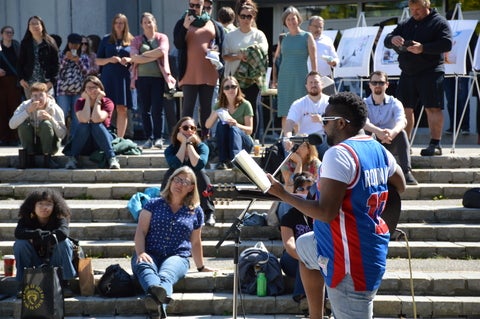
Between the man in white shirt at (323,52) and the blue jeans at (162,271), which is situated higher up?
the man in white shirt at (323,52)

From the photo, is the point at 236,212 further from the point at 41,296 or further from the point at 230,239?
the point at 41,296

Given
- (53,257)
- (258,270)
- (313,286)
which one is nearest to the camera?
(313,286)

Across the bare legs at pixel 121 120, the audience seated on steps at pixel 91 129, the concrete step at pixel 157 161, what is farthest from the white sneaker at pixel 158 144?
the audience seated on steps at pixel 91 129

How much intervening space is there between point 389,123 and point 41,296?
469 cm

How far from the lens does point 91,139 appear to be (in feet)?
40.0

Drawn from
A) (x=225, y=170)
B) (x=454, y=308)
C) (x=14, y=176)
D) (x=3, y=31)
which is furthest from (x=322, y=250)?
(x=3, y=31)

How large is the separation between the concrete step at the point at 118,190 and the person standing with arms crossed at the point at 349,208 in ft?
18.2

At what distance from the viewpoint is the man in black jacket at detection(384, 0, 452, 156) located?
12.0m

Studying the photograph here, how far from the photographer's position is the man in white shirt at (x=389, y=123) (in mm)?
11375

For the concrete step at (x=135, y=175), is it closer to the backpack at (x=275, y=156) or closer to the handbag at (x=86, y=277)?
the backpack at (x=275, y=156)

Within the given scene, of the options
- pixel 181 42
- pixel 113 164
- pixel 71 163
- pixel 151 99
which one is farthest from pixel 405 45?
pixel 71 163

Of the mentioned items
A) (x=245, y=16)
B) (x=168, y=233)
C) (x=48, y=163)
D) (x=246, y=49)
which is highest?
(x=245, y=16)

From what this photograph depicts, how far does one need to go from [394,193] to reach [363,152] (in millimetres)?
706

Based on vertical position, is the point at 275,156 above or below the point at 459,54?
below
